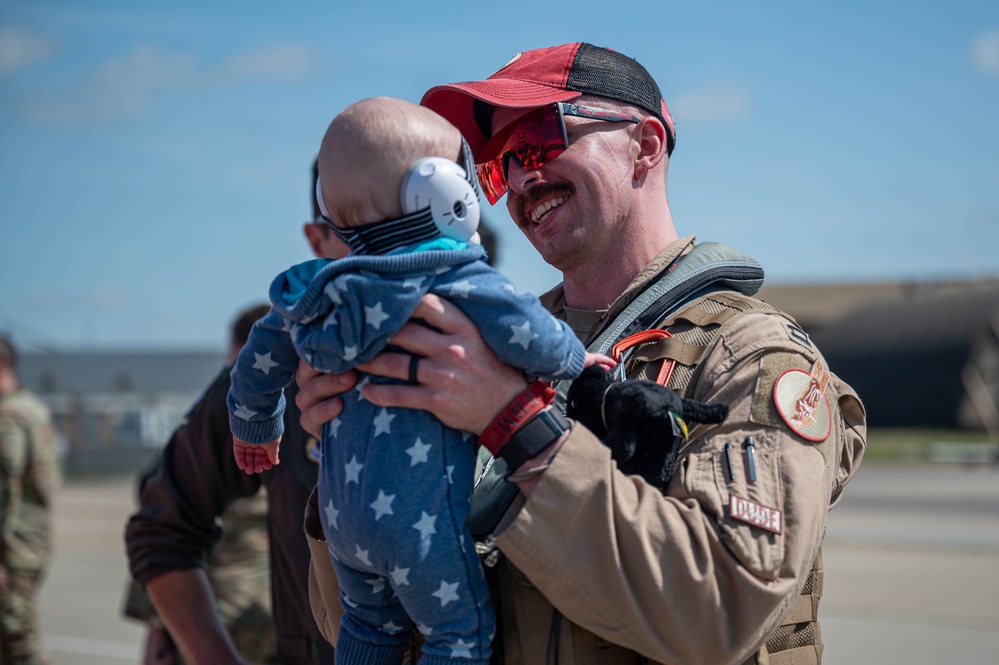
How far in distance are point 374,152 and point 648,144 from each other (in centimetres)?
101

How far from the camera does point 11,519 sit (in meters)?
6.93

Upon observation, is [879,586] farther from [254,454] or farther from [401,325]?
[401,325]

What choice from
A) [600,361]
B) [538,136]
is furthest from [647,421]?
[538,136]

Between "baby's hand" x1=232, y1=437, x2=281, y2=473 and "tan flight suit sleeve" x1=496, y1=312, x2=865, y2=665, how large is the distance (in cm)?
65

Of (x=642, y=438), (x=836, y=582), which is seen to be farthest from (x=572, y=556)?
(x=836, y=582)

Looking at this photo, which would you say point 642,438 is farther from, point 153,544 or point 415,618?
point 153,544

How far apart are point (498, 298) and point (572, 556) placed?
472mm

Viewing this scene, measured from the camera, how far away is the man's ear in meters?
2.66

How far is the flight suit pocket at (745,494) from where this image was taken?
182 cm

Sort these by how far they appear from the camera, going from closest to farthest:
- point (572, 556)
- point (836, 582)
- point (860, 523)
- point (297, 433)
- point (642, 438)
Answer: point (572, 556)
point (642, 438)
point (297, 433)
point (836, 582)
point (860, 523)

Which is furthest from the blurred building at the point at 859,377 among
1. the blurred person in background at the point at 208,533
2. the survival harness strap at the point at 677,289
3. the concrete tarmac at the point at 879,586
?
the survival harness strap at the point at 677,289

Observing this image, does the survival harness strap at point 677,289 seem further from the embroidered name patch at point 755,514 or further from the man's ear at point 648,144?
the embroidered name patch at point 755,514

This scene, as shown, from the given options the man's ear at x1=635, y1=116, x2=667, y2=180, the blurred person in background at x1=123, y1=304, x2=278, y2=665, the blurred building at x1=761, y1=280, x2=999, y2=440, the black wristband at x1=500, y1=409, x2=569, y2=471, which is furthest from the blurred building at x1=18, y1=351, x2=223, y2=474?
the black wristband at x1=500, y1=409, x2=569, y2=471

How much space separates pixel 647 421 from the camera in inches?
77.2
